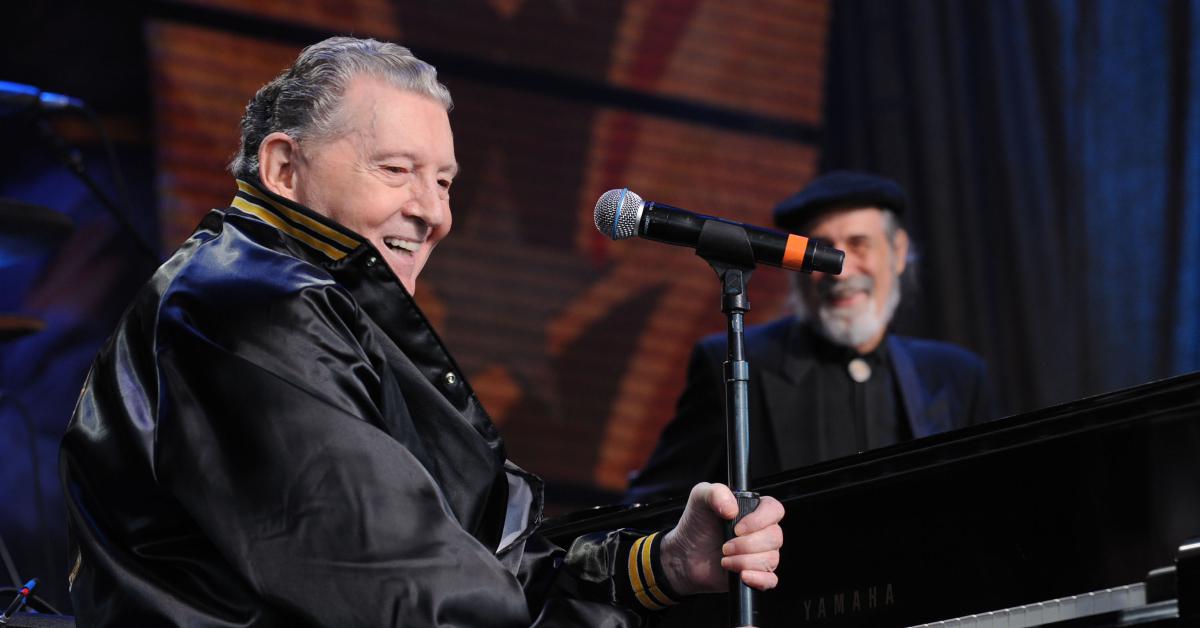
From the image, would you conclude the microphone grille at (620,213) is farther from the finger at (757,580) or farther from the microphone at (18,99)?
the microphone at (18,99)

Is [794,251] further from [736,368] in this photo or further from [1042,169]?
[1042,169]

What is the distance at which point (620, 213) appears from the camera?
208 centimetres

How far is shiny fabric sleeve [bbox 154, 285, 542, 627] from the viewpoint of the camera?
169cm

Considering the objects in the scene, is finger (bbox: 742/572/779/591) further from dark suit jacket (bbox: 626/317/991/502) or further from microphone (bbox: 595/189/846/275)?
dark suit jacket (bbox: 626/317/991/502)

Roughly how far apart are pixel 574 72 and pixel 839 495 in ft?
11.4

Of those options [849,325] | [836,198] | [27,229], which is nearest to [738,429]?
[27,229]

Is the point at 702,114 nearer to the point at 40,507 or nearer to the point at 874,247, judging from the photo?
the point at 874,247

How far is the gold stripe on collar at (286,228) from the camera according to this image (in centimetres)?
209

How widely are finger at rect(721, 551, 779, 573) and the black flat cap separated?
267 cm

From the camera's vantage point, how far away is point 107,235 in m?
4.41

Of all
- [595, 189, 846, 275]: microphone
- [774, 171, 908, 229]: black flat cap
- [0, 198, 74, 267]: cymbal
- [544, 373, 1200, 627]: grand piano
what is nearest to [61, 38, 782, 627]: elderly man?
[544, 373, 1200, 627]: grand piano

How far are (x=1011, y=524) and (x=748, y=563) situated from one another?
1.53ft

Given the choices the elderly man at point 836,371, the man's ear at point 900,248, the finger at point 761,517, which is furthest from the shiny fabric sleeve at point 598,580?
the man's ear at point 900,248

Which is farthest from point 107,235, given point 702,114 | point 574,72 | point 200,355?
point 200,355
